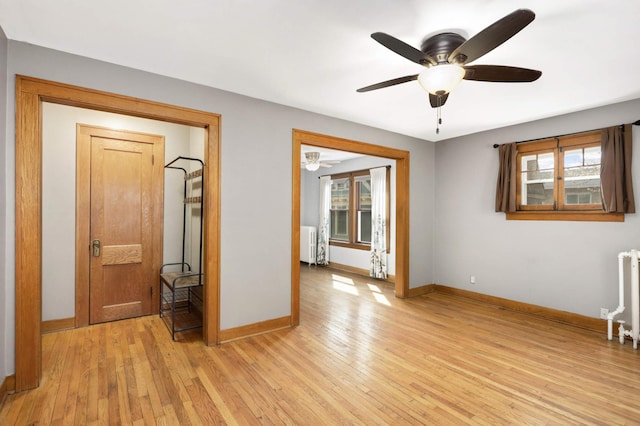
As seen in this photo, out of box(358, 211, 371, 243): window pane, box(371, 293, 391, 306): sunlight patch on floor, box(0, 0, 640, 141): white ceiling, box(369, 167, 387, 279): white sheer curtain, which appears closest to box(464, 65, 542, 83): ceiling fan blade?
box(0, 0, 640, 141): white ceiling

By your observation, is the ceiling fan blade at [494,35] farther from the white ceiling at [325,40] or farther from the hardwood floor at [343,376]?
the hardwood floor at [343,376]

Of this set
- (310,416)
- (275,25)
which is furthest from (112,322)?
(275,25)

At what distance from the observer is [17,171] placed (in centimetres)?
230

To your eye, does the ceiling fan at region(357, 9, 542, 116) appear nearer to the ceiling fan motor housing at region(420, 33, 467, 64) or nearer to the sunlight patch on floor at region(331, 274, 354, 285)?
the ceiling fan motor housing at region(420, 33, 467, 64)

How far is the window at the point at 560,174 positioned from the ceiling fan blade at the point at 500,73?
236 cm

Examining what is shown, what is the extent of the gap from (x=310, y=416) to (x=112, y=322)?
2948 mm

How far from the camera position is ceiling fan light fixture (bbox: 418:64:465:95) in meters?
2.13

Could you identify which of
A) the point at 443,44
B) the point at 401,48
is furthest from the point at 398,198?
the point at 401,48

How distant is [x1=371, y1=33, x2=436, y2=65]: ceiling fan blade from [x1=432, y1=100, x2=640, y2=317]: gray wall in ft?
10.0

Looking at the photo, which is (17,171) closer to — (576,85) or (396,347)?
(396,347)

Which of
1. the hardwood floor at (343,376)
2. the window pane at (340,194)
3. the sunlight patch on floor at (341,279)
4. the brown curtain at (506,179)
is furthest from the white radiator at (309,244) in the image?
the brown curtain at (506,179)

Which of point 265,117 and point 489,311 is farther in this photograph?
point 489,311

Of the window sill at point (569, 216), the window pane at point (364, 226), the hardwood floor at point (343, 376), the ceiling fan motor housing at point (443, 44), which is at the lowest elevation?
the hardwood floor at point (343, 376)

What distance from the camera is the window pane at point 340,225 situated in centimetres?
754
